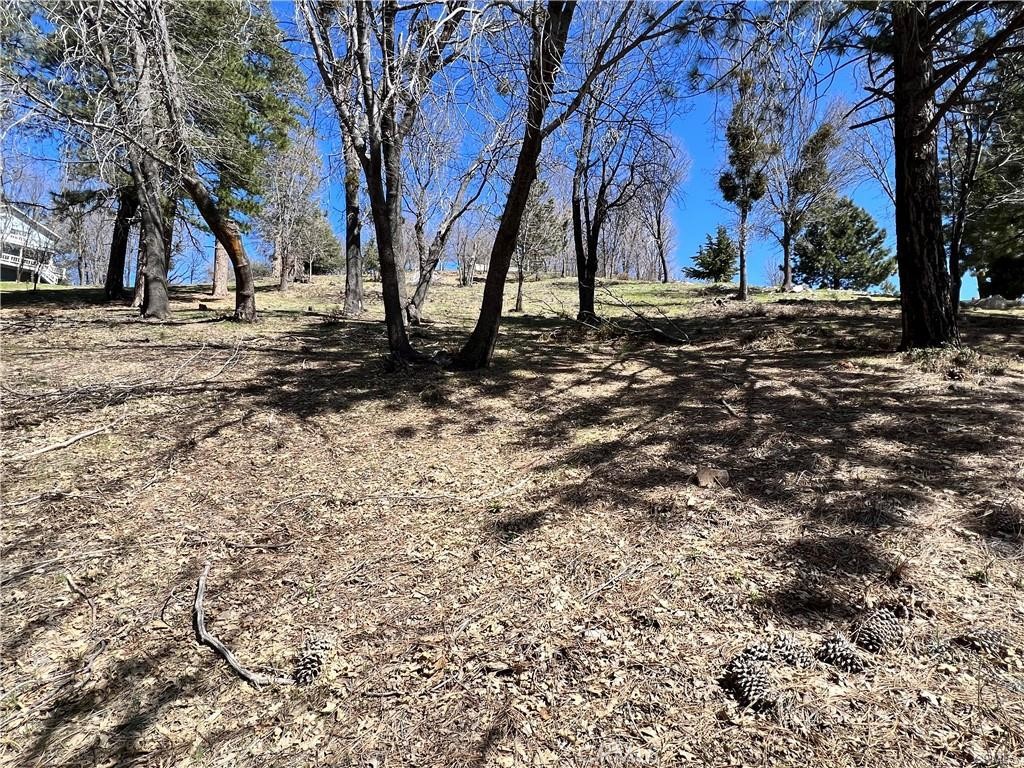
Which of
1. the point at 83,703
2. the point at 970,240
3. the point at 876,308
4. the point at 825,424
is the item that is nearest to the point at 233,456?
the point at 83,703

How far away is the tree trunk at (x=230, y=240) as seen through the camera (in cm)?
790

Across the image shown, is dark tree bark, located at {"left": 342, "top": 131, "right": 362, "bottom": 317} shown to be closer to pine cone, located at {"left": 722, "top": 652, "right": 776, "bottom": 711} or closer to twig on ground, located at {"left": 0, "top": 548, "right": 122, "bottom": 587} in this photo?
twig on ground, located at {"left": 0, "top": 548, "right": 122, "bottom": 587}

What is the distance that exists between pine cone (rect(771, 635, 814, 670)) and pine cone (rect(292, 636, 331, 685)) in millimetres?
1716

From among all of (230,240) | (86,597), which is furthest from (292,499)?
(230,240)

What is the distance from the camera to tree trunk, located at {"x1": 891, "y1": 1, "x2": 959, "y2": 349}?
536 centimetres

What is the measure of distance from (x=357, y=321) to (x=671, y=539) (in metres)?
8.96

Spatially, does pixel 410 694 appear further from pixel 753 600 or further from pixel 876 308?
pixel 876 308

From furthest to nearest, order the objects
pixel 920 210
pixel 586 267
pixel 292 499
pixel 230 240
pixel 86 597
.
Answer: pixel 586 267
pixel 230 240
pixel 920 210
pixel 292 499
pixel 86 597

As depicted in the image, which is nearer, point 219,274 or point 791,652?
point 791,652

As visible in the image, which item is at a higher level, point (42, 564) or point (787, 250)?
point (787, 250)

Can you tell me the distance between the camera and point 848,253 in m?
30.5

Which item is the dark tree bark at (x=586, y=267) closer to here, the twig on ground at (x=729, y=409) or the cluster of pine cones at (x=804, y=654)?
the twig on ground at (x=729, y=409)

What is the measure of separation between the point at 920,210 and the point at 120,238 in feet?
48.9

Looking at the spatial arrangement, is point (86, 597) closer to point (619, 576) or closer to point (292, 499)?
point (292, 499)
